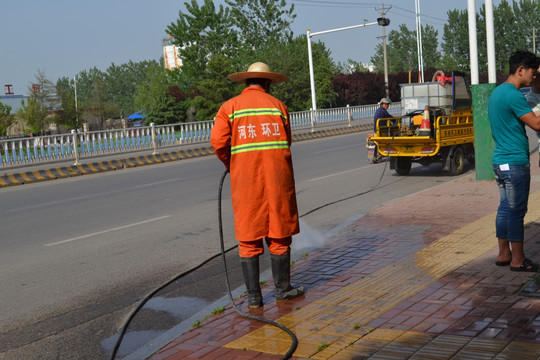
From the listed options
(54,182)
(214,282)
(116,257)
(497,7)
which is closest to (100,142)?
(54,182)

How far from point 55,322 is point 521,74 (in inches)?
176

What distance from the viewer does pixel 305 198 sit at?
12.0 meters

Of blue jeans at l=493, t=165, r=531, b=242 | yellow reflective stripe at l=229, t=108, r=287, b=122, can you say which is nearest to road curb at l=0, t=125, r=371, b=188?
yellow reflective stripe at l=229, t=108, r=287, b=122

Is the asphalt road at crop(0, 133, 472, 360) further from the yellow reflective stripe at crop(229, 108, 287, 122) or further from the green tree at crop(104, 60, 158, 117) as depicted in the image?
the green tree at crop(104, 60, 158, 117)

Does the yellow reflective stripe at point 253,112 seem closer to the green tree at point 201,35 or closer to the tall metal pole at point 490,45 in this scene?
the tall metal pole at point 490,45

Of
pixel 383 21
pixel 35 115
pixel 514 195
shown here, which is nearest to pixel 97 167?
pixel 514 195

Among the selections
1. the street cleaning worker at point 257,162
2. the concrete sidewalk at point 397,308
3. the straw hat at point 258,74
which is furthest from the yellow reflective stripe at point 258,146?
the concrete sidewalk at point 397,308

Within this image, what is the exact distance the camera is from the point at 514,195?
568 cm

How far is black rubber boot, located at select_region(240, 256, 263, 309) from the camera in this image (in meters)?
5.33

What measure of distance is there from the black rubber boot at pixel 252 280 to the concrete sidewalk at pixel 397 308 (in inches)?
3.5

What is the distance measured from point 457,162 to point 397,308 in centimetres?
1016

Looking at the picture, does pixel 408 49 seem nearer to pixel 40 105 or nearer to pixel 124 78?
pixel 40 105

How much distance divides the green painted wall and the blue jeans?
598 cm

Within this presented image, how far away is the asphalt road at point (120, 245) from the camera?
539 centimetres
